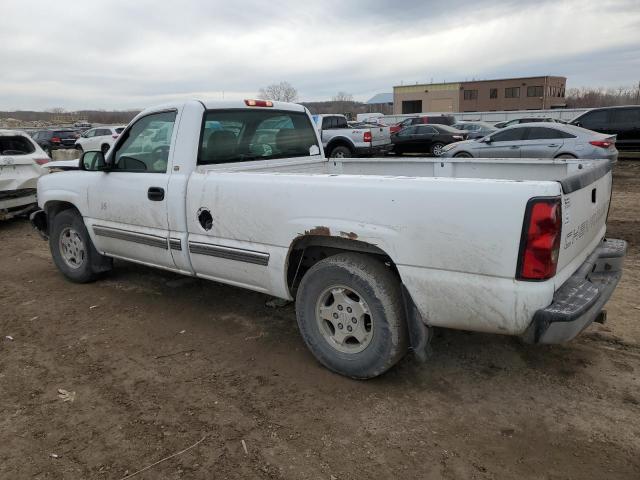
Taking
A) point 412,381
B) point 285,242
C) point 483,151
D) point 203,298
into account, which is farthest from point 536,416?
point 483,151

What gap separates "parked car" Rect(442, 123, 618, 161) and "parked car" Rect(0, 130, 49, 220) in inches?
387

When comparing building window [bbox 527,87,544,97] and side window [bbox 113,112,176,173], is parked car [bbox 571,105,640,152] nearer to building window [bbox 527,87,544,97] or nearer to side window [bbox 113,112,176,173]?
side window [bbox 113,112,176,173]

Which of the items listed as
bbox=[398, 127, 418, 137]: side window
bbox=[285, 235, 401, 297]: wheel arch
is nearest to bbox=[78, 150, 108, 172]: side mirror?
bbox=[285, 235, 401, 297]: wheel arch

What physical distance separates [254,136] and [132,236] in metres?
1.44

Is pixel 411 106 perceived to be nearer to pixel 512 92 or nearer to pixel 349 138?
pixel 512 92

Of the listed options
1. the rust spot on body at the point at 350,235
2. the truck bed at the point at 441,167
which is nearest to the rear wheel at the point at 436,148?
A: the truck bed at the point at 441,167

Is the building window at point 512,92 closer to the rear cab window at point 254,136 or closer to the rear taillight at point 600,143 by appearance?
the rear taillight at point 600,143

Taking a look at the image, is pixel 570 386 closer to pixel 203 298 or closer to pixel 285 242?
pixel 285 242

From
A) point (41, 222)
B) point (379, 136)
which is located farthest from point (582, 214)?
point (379, 136)

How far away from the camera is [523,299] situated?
2.60 metres

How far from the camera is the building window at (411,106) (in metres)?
72.3

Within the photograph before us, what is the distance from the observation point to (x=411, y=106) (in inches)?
2874

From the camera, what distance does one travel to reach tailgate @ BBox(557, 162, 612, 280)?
8.83ft

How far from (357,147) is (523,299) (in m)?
14.9
